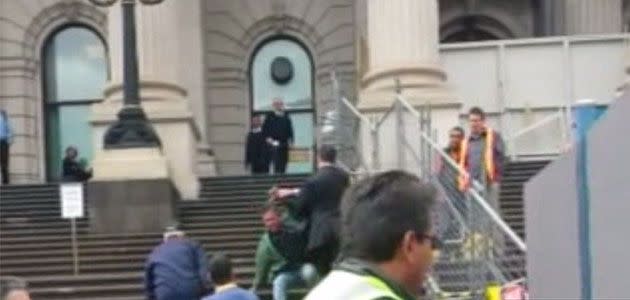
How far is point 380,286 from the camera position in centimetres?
376

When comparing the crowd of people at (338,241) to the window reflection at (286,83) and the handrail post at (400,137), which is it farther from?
the window reflection at (286,83)

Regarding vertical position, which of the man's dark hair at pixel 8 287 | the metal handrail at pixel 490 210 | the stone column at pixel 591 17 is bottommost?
the man's dark hair at pixel 8 287

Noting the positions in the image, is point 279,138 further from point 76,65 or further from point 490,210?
point 490,210

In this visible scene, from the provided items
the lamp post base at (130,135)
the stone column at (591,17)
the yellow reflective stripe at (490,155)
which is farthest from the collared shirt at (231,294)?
the stone column at (591,17)

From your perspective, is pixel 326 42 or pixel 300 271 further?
pixel 326 42

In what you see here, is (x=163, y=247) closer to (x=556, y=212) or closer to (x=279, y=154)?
(x=556, y=212)

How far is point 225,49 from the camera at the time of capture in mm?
37125

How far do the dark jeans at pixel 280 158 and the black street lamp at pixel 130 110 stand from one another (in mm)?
4507

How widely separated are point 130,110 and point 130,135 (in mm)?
1056

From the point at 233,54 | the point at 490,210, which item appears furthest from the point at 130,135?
the point at 490,210

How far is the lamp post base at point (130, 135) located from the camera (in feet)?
85.0

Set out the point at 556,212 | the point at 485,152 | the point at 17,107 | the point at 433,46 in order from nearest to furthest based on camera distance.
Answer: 1. the point at 556,212
2. the point at 485,152
3. the point at 433,46
4. the point at 17,107

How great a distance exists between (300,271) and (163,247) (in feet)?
4.22

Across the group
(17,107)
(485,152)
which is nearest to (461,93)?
(17,107)
